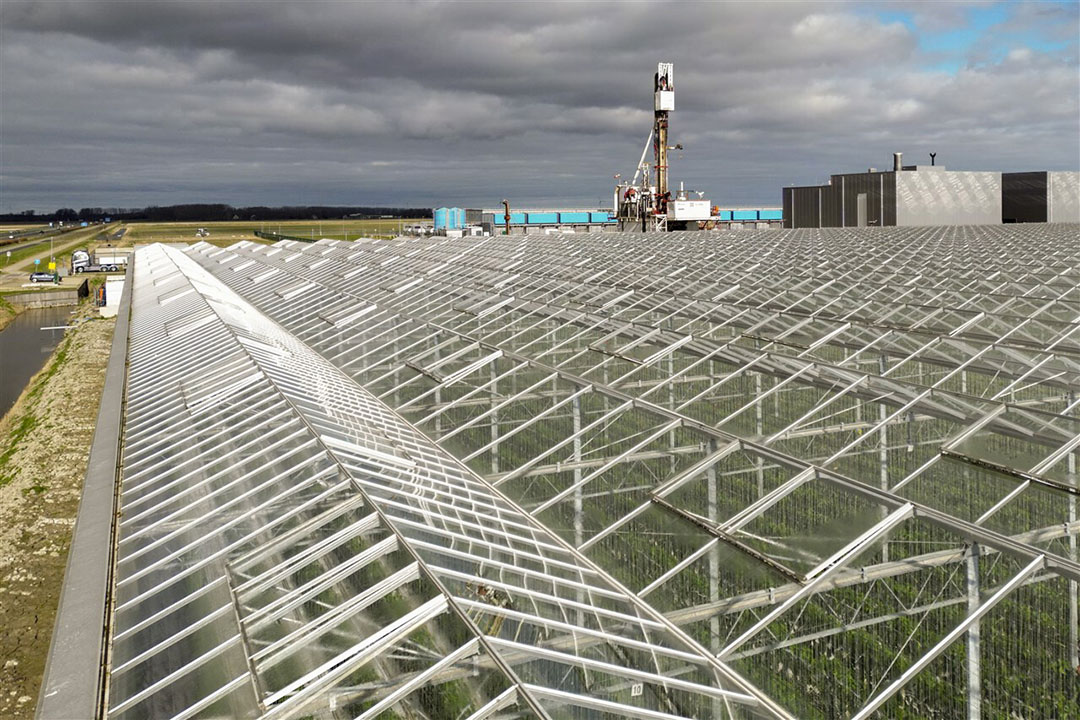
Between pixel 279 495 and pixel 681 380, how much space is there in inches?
419

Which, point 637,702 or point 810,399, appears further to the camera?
point 810,399

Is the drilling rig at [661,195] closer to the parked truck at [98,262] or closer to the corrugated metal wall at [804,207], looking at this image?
the corrugated metal wall at [804,207]

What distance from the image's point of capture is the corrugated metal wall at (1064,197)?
87688 mm

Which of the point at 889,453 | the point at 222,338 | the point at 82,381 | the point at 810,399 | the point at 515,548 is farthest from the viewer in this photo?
the point at 82,381

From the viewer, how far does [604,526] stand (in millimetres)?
14484

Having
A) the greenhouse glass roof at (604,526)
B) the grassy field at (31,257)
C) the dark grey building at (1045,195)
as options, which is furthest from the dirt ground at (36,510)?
the grassy field at (31,257)

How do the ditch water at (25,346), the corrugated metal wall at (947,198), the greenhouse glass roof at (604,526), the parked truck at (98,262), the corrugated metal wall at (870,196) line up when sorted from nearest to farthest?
the greenhouse glass roof at (604,526), the ditch water at (25,346), the corrugated metal wall at (870,196), the corrugated metal wall at (947,198), the parked truck at (98,262)

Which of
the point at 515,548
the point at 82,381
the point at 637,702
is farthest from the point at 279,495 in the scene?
the point at 82,381

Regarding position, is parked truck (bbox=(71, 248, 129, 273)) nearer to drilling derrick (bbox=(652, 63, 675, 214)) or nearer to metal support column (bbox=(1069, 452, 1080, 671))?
drilling derrick (bbox=(652, 63, 675, 214))

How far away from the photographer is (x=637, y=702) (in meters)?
8.09

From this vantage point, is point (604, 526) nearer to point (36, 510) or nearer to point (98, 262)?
point (36, 510)

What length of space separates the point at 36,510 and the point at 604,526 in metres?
20.0

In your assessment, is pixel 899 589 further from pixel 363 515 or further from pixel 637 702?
pixel 363 515

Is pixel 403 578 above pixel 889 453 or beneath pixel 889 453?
above
